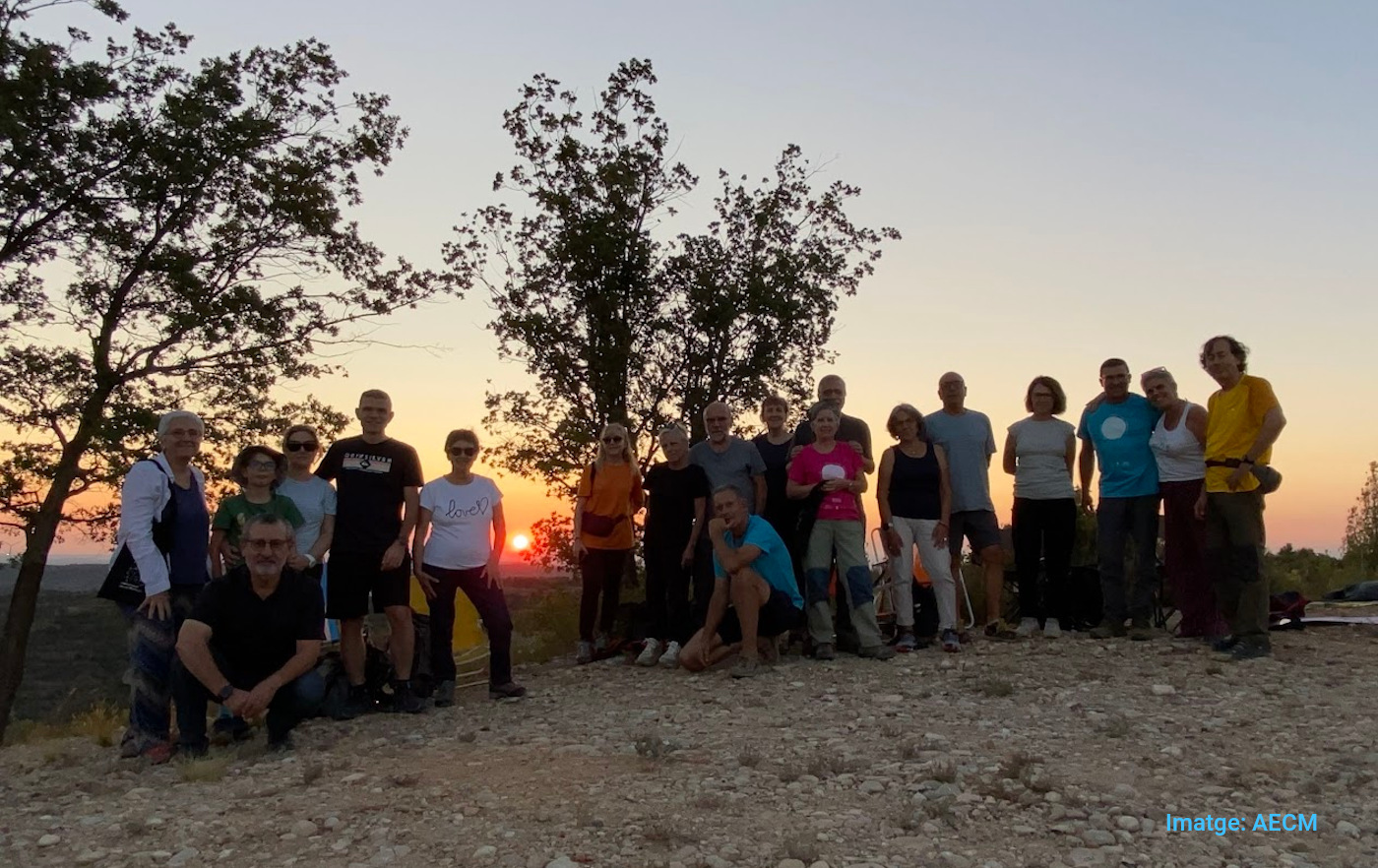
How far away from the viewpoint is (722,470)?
331 inches

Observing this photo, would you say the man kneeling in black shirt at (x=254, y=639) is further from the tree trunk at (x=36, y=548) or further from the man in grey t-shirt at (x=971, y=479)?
the tree trunk at (x=36, y=548)

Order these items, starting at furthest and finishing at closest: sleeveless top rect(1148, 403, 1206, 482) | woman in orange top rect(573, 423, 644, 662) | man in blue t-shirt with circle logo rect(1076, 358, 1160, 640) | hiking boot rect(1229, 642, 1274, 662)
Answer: woman in orange top rect(573, 423, 644, 662) → man in blue t-shirt with circle logo rect(1076, 358, 1160, 640) → sleeveless top rect(1148, 403, 1206, 482) → hiking boot rect(1229, 642, 1274, 662)

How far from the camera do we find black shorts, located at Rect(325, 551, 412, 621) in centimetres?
691

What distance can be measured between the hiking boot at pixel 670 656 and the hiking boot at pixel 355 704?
230 cm

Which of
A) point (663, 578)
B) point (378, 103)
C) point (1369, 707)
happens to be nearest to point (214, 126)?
point (378, 103)

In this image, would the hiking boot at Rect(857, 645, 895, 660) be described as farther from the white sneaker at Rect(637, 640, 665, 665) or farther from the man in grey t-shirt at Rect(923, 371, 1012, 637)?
the white sneaker at Rect(637, 640, 665, 665)

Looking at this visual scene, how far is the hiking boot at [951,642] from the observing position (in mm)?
8195

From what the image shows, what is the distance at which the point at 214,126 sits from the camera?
47.7 ft

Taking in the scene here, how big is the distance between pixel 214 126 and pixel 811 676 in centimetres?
1167

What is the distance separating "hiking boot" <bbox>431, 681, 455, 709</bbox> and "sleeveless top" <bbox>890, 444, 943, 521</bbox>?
142 inches

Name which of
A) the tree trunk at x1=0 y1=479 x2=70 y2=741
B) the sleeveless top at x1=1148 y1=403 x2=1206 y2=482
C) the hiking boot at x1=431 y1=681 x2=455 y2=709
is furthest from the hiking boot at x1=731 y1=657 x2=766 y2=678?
the tree trunk at x1=0 y1=479 x2=70 y2=741

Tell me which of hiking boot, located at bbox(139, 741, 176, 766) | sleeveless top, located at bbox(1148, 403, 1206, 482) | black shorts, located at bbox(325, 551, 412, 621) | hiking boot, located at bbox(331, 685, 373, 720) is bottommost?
hiking boot, located at bbox(139, 741, 176, 766)

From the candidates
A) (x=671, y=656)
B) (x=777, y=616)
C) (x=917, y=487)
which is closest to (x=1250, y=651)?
(x=917, y=487)

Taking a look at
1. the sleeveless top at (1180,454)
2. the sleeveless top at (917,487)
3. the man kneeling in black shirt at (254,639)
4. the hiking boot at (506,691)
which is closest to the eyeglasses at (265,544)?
the man kneeling in black shirt at (254,639)
